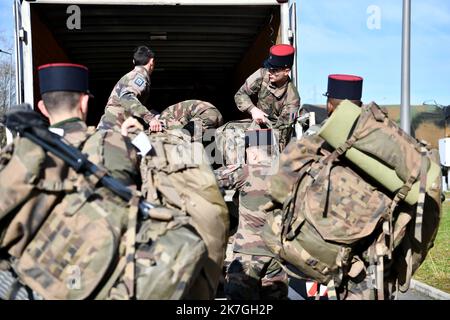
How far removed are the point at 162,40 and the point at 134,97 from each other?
2.89m

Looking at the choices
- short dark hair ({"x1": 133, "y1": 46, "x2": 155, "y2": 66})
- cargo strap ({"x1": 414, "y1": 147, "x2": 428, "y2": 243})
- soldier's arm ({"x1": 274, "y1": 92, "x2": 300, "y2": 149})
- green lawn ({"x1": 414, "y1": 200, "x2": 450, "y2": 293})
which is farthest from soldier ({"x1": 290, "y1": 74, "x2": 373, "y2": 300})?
green lawn ({"x1": 414, "y1": 200, "x2": 450, "y2": 293})

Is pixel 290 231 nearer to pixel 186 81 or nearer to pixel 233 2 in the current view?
pixel 233 2

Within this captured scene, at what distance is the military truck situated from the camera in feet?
19.8

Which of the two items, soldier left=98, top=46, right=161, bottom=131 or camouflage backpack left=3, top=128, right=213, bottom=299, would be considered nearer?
camouflage backpack left=3, top=128, right=213, bottom=299

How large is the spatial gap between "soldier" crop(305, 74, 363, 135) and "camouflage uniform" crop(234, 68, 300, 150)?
1962mm

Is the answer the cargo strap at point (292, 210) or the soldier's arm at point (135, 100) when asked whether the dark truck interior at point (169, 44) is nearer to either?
the soldier's arm at point (135, 100)

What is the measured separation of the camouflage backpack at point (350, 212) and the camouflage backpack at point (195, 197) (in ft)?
2.10

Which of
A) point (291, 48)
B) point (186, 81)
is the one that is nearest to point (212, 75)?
point (186, 81)

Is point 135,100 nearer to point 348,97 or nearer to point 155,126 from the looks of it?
point 155,126

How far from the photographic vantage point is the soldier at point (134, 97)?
16.2 ft

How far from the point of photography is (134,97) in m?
5.32

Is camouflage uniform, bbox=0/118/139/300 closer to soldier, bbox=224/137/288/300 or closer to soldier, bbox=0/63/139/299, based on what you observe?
soldier, bbox=0/63/139/299

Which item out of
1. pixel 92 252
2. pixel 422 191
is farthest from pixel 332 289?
pixel 92 252

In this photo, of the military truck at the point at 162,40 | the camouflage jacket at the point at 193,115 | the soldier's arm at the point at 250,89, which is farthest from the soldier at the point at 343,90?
the camouflage jacket at the point at 193,115
